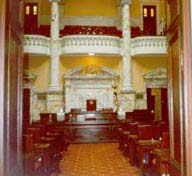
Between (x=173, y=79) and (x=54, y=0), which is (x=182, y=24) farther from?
(x=54, y=0)

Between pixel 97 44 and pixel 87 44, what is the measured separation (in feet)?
1.46

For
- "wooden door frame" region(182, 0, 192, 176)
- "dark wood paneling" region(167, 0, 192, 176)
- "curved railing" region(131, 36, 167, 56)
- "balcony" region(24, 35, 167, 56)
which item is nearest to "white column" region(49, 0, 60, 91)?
"balcony" region(24, 35, 167, 56)

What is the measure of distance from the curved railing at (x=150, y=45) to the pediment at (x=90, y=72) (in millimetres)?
1741

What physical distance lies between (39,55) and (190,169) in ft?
47.4

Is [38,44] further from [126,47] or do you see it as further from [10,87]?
[10,87]

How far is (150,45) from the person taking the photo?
15664 mm

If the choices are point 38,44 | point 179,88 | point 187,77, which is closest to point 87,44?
point 38,44

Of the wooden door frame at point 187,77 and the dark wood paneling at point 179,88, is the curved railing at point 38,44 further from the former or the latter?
the wooden door frame at point 187,77

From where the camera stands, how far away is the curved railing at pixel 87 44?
15523mm

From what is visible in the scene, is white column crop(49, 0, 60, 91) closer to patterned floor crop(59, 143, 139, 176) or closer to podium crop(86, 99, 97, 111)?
podium crop(86, 99, 97, 111)

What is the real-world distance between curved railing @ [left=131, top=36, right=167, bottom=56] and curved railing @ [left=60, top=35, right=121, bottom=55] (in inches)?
44.4

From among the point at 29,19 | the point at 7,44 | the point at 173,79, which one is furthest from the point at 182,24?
the point at 29,19

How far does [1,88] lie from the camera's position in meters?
2.06

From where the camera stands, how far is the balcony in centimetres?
1551
